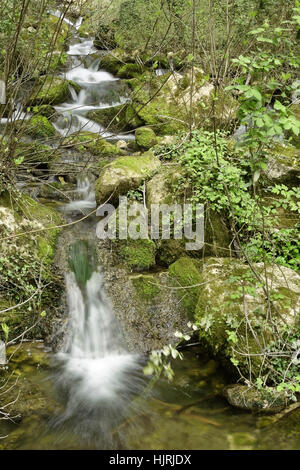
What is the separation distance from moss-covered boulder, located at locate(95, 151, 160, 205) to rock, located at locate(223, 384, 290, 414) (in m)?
3.83

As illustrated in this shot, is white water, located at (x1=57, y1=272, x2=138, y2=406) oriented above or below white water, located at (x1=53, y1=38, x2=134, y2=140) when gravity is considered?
below

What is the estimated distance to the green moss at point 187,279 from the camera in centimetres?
468

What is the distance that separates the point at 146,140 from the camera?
8.51 metres

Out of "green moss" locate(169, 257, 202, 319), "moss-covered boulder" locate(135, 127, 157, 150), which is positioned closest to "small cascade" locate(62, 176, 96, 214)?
"moss-covered boulder" locate(135, 127, 157, 150)

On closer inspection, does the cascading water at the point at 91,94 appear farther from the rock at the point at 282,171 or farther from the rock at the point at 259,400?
the rock at the point at 259,400

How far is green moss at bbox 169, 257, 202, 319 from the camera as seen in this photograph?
4.68 metres

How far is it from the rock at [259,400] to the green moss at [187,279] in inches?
55.8

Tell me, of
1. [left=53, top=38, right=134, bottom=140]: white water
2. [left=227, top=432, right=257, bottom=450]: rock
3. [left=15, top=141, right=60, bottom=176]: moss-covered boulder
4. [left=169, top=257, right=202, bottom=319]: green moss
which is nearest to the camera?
[left=227, top=432, right=257, bottom=450]: rock

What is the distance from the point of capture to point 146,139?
28.0 feet

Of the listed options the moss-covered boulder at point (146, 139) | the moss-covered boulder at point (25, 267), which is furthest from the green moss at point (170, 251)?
the moss-covered boulder at point (146, 139)

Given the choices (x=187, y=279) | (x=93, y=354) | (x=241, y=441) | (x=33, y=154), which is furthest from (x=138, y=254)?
(x=241, y=441)

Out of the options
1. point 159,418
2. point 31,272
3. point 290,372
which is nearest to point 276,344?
point 290,372

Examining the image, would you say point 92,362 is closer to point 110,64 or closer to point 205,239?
point 205,239

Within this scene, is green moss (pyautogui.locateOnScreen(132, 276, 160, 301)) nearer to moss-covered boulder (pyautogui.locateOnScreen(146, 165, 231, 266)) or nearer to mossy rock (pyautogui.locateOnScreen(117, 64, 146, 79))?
moss-covered boulder (pyautogui.locateOnScreen(146, 165, 231, 266))
